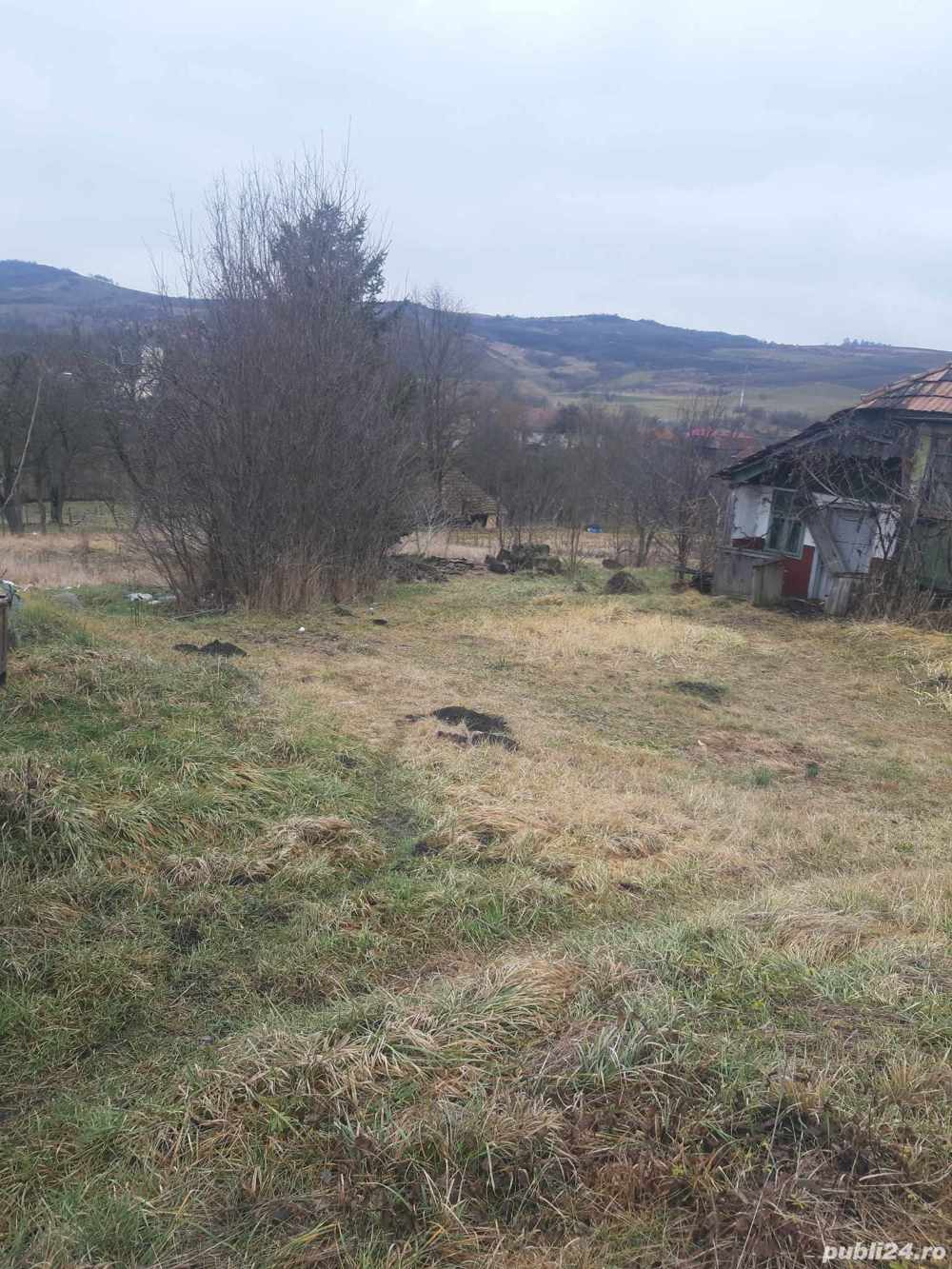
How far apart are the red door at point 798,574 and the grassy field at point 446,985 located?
9.12 meters

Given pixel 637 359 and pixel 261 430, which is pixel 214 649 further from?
pixel 637 359

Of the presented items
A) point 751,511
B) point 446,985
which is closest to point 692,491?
point 751,511

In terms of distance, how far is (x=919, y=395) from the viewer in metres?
14.4

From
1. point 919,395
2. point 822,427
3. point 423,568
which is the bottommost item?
point 423,568

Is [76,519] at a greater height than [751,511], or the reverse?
[751,511]

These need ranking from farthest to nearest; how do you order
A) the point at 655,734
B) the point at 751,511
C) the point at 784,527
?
1. the point at 751,511
2. the point at 784,527
3. the point at 655,734

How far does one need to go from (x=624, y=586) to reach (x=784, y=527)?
3383 millimetres

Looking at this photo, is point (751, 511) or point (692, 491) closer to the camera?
point (751, 511)

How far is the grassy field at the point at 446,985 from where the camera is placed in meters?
2.17

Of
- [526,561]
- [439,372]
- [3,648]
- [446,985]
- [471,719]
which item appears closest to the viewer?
[446,985]

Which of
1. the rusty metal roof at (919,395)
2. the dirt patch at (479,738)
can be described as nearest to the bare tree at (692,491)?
the rusty metal roof at (919,395)

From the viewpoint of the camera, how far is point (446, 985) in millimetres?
3297

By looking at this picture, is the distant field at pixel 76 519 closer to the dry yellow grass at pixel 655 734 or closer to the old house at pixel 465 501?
the old house at pixel 465 501

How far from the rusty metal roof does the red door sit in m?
2.92
